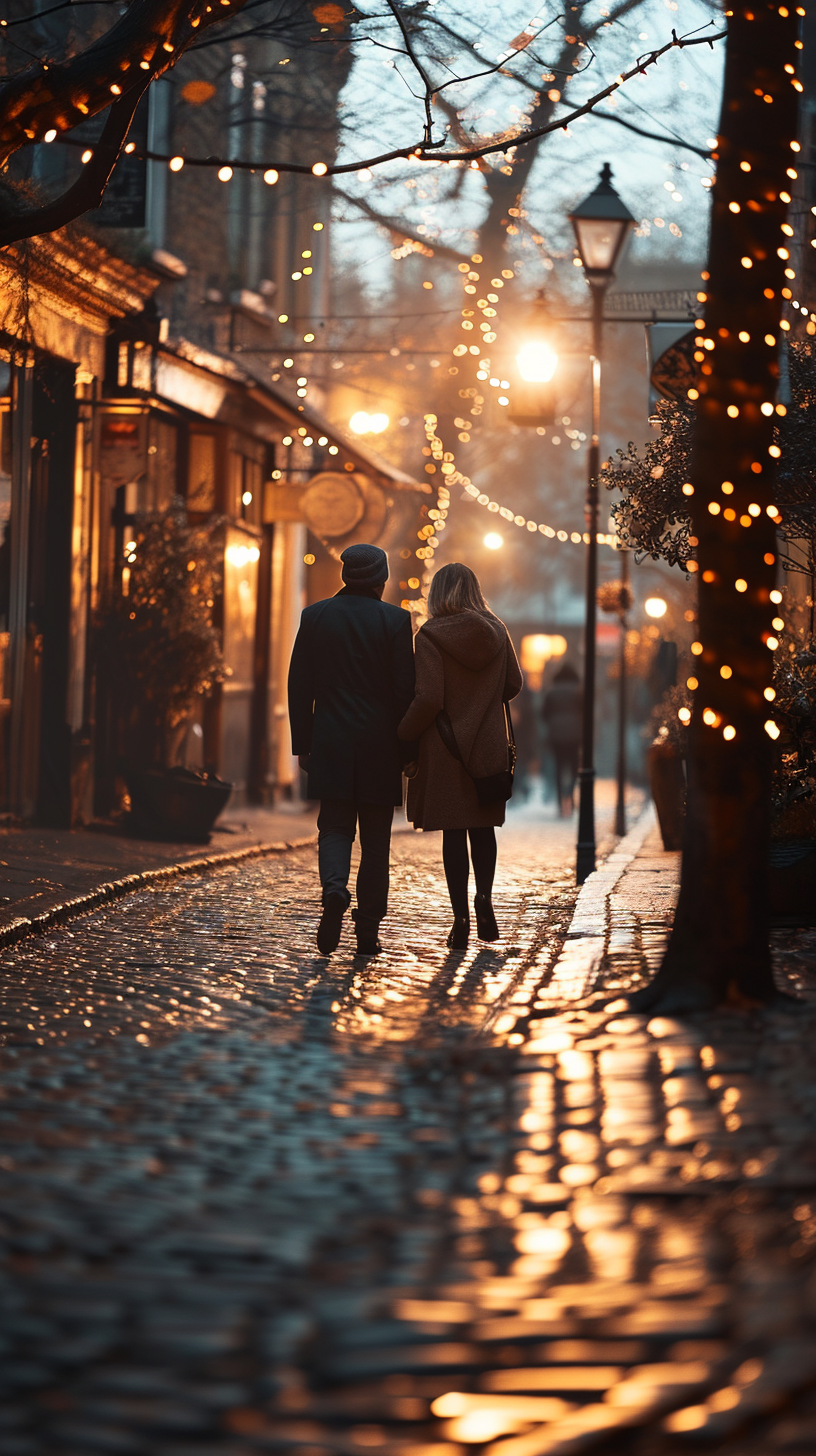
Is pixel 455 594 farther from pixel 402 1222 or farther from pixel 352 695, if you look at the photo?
pixel 402 1222

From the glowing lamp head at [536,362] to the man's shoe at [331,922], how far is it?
28.2ft

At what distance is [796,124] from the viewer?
6.58m

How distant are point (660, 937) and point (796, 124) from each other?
357cm

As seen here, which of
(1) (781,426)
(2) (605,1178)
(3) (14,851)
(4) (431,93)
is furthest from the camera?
(3) (14,851)

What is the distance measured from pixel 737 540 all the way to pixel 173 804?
8628 millimetres

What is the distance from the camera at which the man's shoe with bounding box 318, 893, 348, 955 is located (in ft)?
26.7

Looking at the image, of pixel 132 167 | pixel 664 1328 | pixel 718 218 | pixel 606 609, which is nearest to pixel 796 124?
pixel 718 218

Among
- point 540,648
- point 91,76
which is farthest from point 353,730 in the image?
point 540,648

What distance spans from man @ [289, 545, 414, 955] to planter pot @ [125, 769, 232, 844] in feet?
19.2

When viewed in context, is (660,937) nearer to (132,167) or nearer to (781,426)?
(781,426)

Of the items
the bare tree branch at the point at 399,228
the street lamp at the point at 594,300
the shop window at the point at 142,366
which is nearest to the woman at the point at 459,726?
the street lamp at the point at 594,300

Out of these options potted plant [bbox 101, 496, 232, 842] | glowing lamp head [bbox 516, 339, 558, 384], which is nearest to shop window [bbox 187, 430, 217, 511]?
potted plant [bbox 101, 496, 232, 842]

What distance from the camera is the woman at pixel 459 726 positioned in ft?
27.9

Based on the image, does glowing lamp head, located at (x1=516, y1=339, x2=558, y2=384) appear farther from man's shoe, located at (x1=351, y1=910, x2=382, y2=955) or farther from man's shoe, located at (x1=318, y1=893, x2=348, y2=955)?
man's shoe, located at (x1=318, y1=893, x2=348, y2=955)
